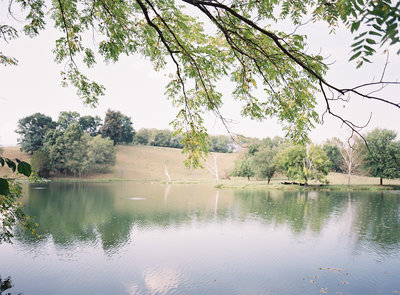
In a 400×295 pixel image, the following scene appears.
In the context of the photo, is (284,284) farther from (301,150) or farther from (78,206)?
(301,150)

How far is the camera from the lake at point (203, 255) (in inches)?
275

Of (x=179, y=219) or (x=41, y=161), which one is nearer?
(x=179, y=219)

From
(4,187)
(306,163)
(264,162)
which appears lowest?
(4,187)

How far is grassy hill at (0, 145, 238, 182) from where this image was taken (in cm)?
5528

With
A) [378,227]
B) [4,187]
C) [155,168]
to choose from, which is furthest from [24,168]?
[155,168]

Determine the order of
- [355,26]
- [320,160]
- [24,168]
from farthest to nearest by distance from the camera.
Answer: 1. [320,160]
2. [24,168]
3. [355,26]

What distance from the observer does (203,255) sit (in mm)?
9328

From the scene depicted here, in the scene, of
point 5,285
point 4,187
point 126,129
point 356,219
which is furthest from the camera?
point 126,129

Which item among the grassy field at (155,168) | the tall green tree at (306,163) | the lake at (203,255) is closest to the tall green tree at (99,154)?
the grassy field at (155,168)

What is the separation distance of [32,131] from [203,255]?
5927 cm

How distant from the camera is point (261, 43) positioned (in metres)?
3.79

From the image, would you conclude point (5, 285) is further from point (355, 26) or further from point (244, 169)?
point (244, 169)

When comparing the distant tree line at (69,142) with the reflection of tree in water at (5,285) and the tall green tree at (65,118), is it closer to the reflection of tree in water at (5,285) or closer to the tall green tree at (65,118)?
the tall green tree at (65,118)

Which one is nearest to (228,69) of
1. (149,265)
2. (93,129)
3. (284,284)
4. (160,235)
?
(284,284)
